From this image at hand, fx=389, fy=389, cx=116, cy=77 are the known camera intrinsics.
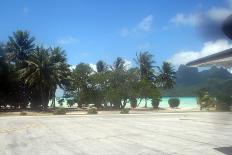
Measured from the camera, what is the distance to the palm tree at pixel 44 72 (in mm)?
60359

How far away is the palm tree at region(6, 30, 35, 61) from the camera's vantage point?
6588 centimetres

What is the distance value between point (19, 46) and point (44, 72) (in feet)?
29.3

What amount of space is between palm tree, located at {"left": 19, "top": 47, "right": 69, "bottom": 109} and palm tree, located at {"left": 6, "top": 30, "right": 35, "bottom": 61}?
10.6ft

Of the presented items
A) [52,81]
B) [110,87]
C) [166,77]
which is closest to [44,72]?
[52,81]

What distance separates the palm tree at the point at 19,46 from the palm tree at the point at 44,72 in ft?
10.6

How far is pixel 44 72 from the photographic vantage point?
60.8 metres

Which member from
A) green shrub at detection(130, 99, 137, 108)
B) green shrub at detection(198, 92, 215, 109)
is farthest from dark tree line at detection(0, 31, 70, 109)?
green shrub at detection(198, 92, 215, 109)

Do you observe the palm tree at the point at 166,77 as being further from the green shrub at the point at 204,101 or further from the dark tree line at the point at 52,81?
the green shrub at the point at 204,101

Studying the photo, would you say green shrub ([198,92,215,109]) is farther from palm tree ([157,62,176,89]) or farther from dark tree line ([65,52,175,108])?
palm tree ([157,62,176,89])

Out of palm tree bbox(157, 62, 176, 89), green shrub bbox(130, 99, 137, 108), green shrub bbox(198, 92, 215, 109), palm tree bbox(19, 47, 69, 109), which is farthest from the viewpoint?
palm tree bbox(157, 62, 176, 89)

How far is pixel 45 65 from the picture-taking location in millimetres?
60938

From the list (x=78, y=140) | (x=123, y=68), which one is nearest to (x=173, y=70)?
(x=123, y=68)

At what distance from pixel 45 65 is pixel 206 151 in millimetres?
50376

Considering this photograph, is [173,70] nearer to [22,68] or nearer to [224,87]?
[22,68]
